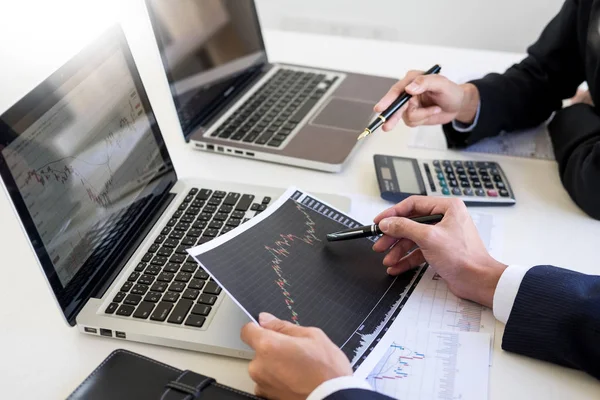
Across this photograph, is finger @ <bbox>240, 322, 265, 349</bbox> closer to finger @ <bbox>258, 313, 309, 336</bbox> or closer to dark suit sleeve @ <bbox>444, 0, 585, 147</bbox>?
finger @ <bbox>258, 313, 309, 336</bbox>

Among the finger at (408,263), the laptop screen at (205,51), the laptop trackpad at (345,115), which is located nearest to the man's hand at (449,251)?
the finger at (408,263)

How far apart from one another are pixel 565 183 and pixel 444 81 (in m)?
0.28

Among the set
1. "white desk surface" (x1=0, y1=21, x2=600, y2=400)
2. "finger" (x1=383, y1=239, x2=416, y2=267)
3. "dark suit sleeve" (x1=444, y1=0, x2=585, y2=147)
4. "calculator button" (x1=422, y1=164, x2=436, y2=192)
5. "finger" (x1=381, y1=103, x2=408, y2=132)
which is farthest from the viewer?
"dark suit sleeve" (x1=444, y1=0, x2=585, y2=147)

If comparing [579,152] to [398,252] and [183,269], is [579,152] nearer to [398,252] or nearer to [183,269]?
[398,252]

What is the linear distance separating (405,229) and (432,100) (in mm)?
423

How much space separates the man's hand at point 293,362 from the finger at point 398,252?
0.19 meters

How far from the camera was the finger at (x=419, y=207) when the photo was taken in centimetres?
95

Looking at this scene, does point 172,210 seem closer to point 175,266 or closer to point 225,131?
point 175,266

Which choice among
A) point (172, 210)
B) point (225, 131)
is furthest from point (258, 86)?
point (172, 210)

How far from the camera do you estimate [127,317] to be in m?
0.86

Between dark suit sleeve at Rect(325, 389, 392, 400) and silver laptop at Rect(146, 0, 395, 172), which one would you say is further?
silver laptop at Rect(146, 0, 395, 172)

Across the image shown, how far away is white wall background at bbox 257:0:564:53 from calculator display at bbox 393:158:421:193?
1.47 m

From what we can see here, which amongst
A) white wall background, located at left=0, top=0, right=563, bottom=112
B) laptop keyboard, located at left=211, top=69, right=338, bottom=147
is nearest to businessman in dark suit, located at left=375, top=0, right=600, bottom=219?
laptop keyboard, located at left=211, top=69, right=338, bottom=147

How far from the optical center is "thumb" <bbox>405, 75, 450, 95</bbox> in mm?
1178
